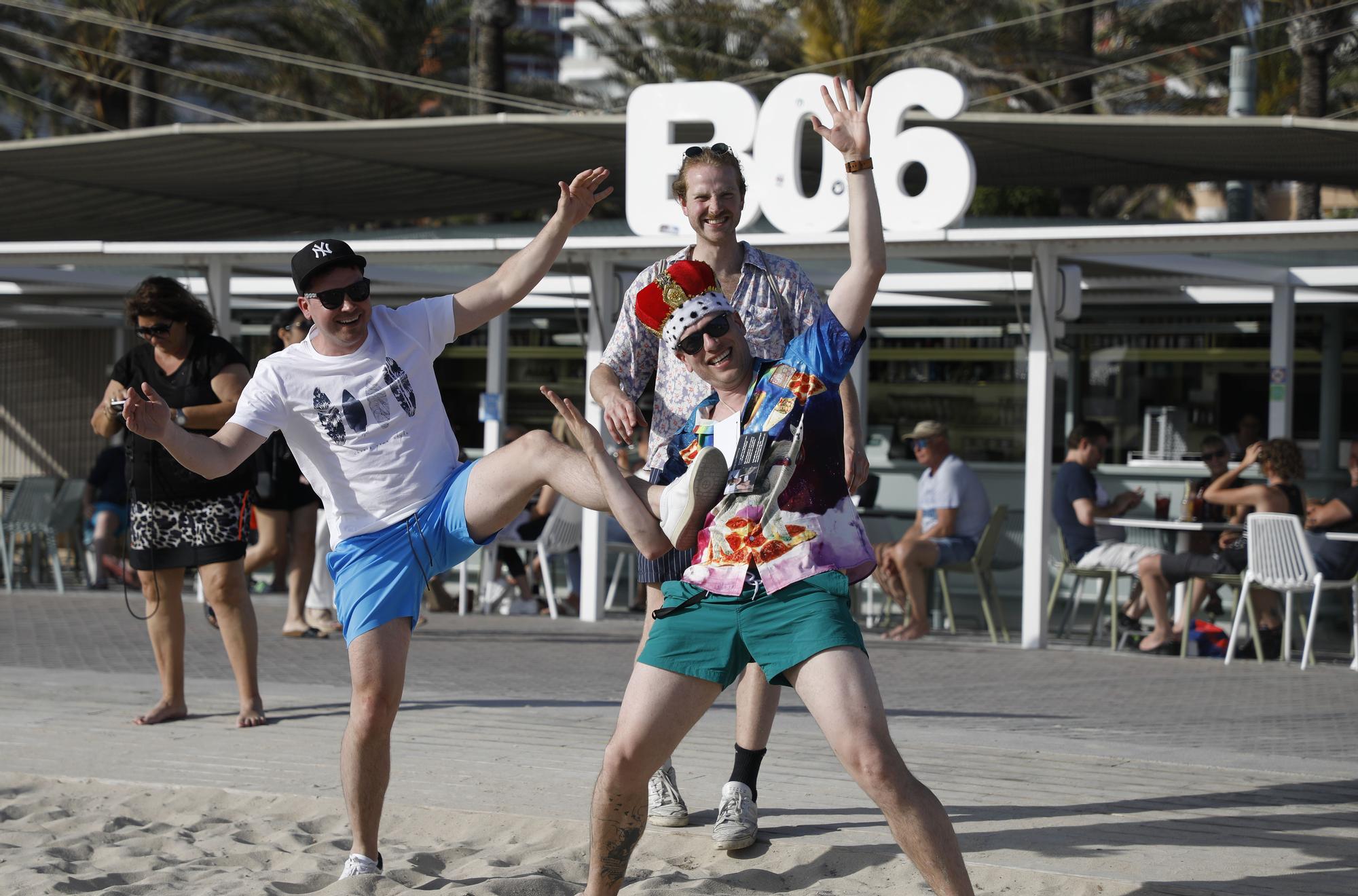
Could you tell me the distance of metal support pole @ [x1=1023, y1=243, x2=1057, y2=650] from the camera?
35.6 ft

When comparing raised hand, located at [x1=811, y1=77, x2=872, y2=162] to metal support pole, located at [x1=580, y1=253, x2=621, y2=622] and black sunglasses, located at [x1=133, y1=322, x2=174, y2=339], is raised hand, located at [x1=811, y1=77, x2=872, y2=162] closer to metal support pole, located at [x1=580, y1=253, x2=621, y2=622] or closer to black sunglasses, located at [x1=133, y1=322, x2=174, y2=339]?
black sunglasses, located at [x1=133, y1=322, x2=174, y2=339]

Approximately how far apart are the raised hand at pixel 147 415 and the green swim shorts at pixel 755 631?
132 centimetres

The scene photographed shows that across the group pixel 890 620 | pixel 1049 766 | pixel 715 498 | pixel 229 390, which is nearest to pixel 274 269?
pixel 890 620

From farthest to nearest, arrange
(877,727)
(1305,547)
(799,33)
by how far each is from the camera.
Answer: (799,33), (1305,547), (877,727)

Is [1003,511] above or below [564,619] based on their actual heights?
above

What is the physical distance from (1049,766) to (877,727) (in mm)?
2736

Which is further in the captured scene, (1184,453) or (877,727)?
(1184,453)

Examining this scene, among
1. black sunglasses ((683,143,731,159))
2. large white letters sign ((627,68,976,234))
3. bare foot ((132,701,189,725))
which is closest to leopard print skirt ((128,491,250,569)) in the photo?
bare foot ((132,701,189,725))

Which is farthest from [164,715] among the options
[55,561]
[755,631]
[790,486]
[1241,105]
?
[1241,105]

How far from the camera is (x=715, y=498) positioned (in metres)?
3.71

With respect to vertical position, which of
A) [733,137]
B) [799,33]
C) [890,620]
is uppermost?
[799,33]

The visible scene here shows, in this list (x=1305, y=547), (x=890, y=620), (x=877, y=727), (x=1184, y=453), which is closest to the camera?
(x=877, y=727)

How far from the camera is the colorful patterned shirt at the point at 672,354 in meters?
4.63

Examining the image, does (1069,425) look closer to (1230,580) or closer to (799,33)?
(1230,580)
